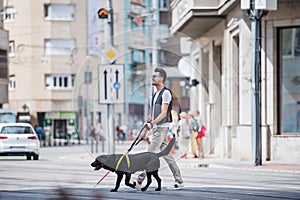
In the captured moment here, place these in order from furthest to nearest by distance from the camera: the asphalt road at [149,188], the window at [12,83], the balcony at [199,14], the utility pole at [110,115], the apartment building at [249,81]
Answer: the balcony at [199,14] → the apartment building at [249,81] → the utility pole at [110,115] → the window at [12,83] → the asphalt road at [149,188]

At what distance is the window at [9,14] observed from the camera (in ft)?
32.3

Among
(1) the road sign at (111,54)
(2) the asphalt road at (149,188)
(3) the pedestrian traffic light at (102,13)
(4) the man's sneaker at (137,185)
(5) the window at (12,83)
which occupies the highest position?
(3) the pedestrian traffic light at (102,13)

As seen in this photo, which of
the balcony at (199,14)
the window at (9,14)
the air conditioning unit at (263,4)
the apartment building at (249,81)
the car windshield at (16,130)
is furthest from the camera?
the balcony at (199,14)

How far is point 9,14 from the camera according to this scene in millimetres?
9961

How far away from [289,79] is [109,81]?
7.58m

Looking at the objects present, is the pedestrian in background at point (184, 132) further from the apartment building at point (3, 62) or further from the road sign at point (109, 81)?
the apartment building at point (3, 62)

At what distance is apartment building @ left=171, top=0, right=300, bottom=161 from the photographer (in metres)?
24.7

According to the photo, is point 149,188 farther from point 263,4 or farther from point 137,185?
point 263,4

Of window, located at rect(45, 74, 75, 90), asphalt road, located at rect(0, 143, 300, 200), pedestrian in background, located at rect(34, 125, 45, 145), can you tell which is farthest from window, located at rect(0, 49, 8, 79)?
pedestrian in background, located at rect(34, 125, 45, 145)

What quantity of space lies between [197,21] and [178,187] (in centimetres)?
1585

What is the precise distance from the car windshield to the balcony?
743 cm

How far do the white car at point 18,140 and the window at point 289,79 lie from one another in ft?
23.9

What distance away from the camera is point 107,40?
24.8 meters

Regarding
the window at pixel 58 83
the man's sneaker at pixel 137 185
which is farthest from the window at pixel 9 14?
the window at pixel 58 83
